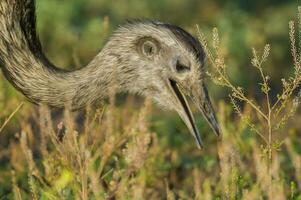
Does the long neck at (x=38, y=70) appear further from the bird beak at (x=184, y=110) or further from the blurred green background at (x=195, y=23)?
the blurred green background at (x=195, y=23)

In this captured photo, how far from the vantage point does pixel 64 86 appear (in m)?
4.94

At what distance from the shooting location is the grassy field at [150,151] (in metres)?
4.24

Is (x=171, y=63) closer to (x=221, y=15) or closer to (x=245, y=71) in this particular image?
(x=245, y=71)

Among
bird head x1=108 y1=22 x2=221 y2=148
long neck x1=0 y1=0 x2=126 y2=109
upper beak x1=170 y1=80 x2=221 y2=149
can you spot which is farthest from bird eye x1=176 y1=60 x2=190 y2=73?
long neck x1=0 y1=0 x2=126 y2=109

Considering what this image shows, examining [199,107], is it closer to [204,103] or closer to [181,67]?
[204,103]

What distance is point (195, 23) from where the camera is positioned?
34.2 feet

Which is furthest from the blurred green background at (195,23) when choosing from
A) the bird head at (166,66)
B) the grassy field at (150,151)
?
the bird head at (166,66)

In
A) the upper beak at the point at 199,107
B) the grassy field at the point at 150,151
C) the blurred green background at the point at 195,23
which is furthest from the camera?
the blurred green background at the point at 195,23

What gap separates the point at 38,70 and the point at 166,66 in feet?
2.20

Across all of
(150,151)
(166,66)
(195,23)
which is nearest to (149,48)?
(166,66)

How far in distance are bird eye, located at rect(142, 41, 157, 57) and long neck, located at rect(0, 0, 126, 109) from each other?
153 mm

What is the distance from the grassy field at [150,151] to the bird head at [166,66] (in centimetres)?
11

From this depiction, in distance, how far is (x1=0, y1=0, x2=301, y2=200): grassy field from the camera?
424cm

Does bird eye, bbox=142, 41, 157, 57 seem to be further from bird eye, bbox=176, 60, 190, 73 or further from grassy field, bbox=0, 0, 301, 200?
grassy field, bbox=0, 0, 301, 200
